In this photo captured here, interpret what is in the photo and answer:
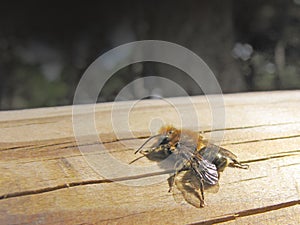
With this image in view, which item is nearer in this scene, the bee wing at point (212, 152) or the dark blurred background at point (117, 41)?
the bee wing at point (212, 152)

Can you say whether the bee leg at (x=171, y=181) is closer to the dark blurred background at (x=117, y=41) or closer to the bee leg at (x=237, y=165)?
the bee leg at (x=237, y=165)

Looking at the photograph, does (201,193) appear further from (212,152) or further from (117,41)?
(117,41)

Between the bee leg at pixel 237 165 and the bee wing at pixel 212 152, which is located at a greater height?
the bee wing at pixel 212 152

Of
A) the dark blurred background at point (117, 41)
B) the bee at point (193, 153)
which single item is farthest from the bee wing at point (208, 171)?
the dark blurred background at point (117, 41)

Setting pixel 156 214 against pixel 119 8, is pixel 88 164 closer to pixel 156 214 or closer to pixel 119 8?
pixel 156 214

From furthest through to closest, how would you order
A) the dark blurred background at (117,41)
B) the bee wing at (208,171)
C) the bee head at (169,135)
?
the dark blurred background at (117,41) < the bee head at (169,135) < the bee wing at (208,171)

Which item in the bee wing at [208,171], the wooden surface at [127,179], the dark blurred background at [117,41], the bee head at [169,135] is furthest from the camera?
the dark blurred background at [117,41]

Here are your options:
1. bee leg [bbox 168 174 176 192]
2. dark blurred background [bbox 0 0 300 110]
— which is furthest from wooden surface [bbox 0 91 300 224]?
dark blurred background [bbox 0 0 300 110]
